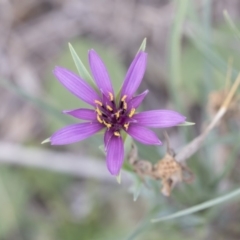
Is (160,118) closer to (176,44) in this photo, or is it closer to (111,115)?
(111,115)

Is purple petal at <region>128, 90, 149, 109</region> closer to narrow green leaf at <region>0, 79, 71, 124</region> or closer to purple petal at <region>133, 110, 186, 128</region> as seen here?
purple petal at <region>133, 110, 186, 128</region>

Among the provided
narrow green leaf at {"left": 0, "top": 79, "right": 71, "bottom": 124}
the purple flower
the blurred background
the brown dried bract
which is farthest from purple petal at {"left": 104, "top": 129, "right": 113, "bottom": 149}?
the blurred background

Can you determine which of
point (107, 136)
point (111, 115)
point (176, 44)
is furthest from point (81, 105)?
point (107, 136)

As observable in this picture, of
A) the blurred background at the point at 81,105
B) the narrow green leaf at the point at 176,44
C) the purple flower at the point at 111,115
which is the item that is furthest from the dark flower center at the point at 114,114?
the blurred background at the point at 81,105

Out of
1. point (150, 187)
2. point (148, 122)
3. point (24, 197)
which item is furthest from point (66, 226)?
point (148, 122)

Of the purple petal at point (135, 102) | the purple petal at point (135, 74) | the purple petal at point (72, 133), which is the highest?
the purple petal at point (135, 74)

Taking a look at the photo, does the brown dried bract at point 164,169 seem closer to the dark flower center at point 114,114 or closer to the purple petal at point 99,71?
the dark flower center at point 114,114

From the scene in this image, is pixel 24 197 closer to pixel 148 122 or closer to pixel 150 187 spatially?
pixel 150 187
